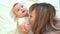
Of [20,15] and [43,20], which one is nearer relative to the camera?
[43,20]

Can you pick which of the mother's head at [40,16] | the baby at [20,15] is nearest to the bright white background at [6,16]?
the baby at [20,15]

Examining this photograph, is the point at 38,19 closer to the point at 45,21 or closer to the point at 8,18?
the point at 45,21

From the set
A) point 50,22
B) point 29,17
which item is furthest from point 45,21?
point 29,17

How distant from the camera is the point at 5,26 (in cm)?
108

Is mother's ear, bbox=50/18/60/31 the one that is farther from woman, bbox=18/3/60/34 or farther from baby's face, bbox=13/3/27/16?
baby's face, bbox=13/3/27/16

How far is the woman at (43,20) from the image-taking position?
96cm

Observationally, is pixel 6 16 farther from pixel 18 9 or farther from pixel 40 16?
pixel 40 16

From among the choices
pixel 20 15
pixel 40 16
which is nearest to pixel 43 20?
pixel 40 16

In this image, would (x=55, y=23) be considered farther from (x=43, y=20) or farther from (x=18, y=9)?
(x=18, y=9)

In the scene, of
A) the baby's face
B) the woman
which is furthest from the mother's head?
the baby's face

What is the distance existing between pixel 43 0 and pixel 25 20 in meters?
0.21

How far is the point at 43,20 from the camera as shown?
3.17 ft

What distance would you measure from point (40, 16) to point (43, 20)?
0.03 metres

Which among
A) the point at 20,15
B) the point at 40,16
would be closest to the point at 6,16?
the point at 20,15
